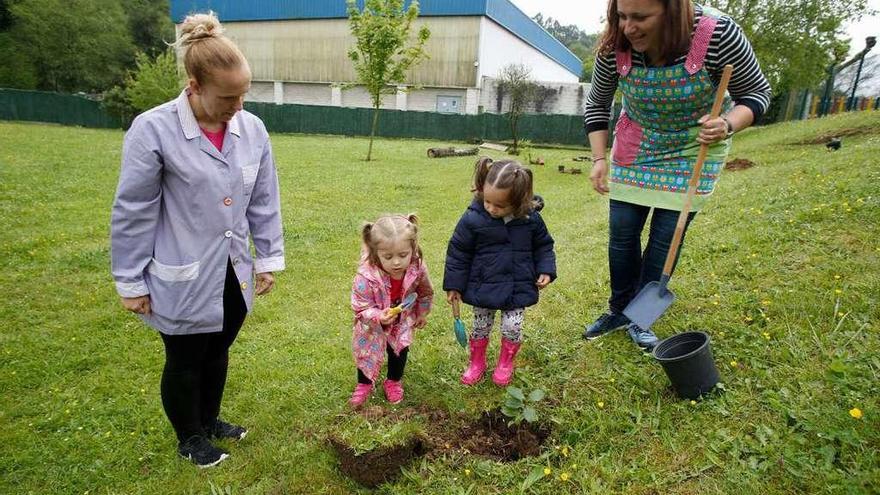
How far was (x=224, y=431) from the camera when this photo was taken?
111 inches

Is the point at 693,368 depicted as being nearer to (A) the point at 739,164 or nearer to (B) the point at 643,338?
(B) the point at 643,338

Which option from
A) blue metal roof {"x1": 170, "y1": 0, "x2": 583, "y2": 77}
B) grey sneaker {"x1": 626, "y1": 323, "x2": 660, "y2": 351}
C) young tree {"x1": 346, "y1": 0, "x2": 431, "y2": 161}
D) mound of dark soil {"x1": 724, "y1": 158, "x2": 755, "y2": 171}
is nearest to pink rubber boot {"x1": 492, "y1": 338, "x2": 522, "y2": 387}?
grey sneaker {"x1": 626, "y1": 323, "x2": 660, "y2": 351}

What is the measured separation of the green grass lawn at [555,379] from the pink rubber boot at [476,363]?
92mm

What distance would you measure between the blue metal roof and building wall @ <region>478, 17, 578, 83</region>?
1.30ft

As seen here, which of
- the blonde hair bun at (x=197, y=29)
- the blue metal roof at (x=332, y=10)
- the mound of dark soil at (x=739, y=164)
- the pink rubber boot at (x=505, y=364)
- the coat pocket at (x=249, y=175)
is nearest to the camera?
the blonde hair bun at (x=197, y=29)

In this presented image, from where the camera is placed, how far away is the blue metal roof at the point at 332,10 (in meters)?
29.7

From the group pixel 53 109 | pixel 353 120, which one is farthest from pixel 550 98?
pixel 53 109

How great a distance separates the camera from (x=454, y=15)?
29.9m

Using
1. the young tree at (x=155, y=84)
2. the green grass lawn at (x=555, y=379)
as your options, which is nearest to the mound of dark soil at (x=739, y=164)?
the green grass lawn at (x=555, y=379)

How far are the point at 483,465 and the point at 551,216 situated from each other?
6.35 meters

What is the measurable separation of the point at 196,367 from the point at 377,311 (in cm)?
88

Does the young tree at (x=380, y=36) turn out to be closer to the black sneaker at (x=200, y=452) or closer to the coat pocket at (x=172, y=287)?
the black sneaker at (x=200, y=452)

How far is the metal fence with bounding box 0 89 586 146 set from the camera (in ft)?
93.6

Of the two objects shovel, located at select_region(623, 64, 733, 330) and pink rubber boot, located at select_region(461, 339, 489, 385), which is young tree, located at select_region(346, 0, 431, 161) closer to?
pink rubber boot, located at select_region(461, 339, 489, 385)
